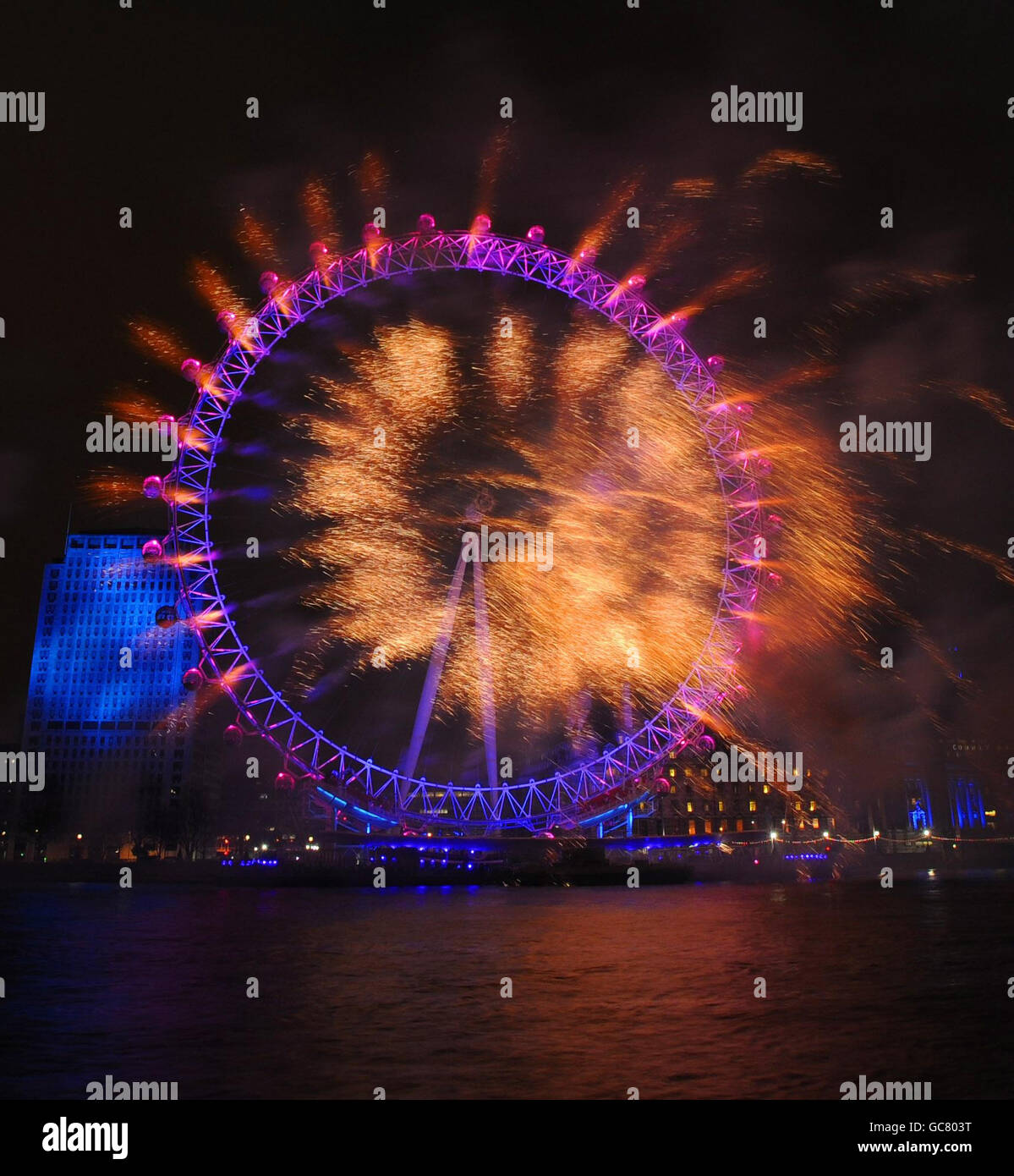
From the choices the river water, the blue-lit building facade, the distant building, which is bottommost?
the distant building

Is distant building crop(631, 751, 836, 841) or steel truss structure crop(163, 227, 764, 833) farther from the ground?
steel truss structure crop(163, 227, 764, 833)

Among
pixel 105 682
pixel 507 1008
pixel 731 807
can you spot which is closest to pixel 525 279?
pixel 507 1008

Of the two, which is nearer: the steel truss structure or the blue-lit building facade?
the steel truss structure

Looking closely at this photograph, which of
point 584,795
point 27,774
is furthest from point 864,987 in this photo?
point 27,774

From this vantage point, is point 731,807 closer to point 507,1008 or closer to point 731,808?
point 731,808

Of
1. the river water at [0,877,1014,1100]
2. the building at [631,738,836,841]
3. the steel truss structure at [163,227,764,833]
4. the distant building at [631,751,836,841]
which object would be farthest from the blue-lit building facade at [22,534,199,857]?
the river water at [0,877,1014,1100]

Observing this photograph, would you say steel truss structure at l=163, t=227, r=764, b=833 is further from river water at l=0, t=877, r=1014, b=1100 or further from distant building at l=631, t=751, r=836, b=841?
distant building at l=631, t=751, r=836, b=841
